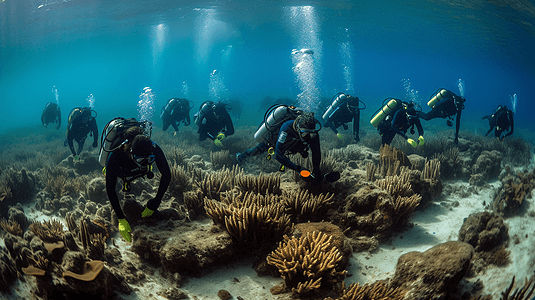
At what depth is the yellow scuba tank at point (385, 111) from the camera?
896 cm

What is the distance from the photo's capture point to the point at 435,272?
264cm

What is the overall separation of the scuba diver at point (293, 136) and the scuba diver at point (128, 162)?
226 cm

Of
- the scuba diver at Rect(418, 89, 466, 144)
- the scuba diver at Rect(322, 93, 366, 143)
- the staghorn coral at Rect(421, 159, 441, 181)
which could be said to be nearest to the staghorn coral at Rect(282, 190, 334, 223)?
the staghorn coral at Rect(421, 159, 441, 181)

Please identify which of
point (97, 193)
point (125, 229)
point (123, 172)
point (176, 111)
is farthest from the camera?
point (176, 111)

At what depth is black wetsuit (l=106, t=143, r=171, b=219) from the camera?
3.73m

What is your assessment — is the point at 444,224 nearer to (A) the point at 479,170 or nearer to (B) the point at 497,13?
(A) the point at 479,170

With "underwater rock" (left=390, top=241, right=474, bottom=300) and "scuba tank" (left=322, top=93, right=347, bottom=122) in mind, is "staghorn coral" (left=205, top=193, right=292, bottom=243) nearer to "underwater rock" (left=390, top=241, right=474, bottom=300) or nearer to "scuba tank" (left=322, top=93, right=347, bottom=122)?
"underwater rock" (left=390, top=241, right=474, bottom=300)

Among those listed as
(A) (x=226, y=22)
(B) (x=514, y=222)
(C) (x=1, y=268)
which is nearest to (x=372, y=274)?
(B) (x=514, y=222)

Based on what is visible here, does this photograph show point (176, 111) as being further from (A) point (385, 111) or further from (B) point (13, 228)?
(A) point (385, 111)

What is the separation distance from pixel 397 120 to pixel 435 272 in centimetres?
690

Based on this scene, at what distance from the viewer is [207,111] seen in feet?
32.0

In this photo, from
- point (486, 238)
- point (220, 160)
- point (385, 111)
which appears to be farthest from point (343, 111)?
point (486, 238)

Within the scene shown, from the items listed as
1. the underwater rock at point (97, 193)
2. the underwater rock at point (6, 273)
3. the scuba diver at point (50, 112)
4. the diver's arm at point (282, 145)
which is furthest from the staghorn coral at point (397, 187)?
the scuba diver at point (50, 112)

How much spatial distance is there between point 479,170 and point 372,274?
7.35 metres
